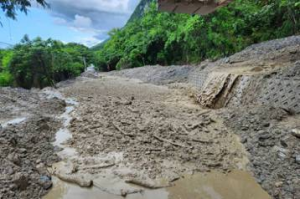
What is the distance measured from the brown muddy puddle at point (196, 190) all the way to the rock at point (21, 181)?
0.31 m

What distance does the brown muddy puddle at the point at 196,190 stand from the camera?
10.9ft

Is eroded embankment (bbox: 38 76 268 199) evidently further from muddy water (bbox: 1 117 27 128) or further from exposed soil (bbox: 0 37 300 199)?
muddy water (bbox: 1 117 27 128)

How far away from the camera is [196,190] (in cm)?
346

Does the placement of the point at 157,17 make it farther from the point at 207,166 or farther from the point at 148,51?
the point at 207,166

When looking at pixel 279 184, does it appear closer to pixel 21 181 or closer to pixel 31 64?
pixel 21 181

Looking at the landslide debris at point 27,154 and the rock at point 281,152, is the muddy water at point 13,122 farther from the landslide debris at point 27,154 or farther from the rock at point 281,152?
the rock at point 281,152

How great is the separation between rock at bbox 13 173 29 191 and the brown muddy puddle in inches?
12.2

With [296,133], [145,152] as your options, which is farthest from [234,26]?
[145,152]

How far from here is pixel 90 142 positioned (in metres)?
4.86

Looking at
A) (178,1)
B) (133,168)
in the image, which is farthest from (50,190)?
(178,1)

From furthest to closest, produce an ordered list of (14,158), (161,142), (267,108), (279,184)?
1. (267,108)
2. (161,142)
3. (14,158)
4. (279,184)

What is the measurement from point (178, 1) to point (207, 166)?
2.72m

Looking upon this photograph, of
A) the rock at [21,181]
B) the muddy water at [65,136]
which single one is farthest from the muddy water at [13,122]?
the rock at [21,181]

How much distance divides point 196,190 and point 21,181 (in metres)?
2.34
